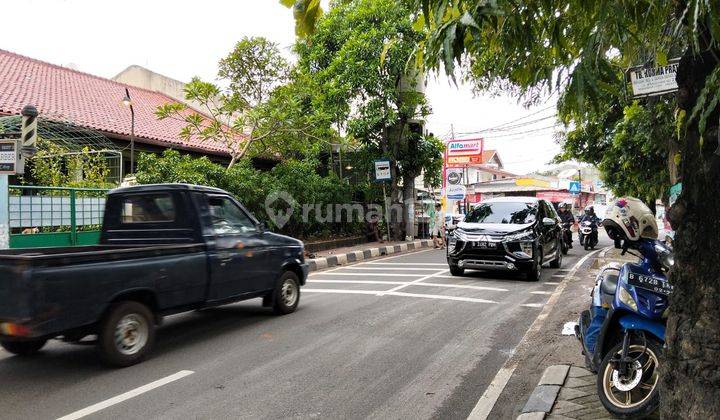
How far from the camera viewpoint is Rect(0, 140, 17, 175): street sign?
7855mm

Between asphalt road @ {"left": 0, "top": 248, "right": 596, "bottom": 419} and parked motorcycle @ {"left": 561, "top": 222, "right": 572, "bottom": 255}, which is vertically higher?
parked motorcycle @ {"left": 561, "top": 222, "right": 572, "bottom": 255}

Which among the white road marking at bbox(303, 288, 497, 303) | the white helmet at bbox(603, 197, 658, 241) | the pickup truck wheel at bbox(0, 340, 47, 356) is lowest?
the white road marking at bbox(303, 288, 497, 303)

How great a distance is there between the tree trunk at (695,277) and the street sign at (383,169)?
57.3 ft

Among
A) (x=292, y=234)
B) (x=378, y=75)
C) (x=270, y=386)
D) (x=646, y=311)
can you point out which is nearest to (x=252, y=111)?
(x=292, y=234)

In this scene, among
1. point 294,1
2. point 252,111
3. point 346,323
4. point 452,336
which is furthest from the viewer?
point 252,111

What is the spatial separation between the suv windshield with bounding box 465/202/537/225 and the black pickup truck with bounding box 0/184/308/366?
4949 millimetres

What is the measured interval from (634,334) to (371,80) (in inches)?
630

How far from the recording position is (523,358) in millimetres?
5277

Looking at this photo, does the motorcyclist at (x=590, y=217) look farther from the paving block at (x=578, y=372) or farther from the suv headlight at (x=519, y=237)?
the paving block at (x=578, y=372)

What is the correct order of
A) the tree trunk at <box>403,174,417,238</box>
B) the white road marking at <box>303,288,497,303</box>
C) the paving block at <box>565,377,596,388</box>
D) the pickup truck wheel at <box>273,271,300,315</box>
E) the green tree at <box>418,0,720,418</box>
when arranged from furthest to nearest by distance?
the tree trunk at <box>403,174,417,238</box>
the white road marking at <box>303,288,497,303</box>
the pickup truck wheel at <box>273,271,300,315</box>
the paving block at <box>565,377,596,388</box>
the green tree at <box>418,0,720,418</box>

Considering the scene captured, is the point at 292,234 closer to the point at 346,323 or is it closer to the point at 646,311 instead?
the point at 346,323

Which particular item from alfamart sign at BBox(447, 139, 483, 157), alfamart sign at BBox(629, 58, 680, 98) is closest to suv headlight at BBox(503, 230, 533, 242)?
alfamart sign at BBox(629, 58, 680, 98)

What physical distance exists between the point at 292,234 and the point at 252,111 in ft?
16.6

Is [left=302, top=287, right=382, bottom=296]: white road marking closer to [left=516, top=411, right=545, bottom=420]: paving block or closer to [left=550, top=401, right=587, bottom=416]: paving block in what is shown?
[left=550, top=401, right=587, bottom=416]: paving block
